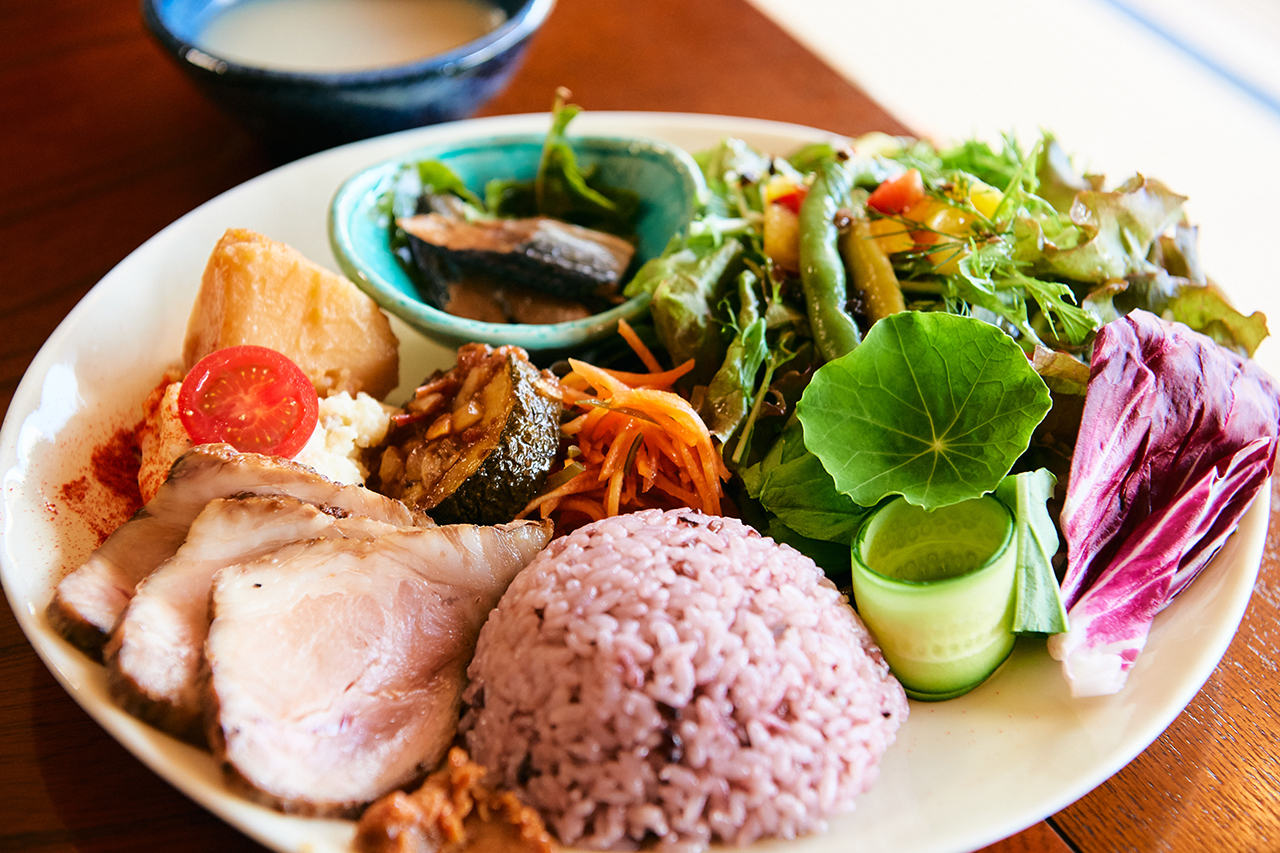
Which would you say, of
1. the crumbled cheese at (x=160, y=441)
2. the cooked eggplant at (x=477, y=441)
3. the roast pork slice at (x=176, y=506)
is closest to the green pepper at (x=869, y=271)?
the cooked eggplant at (x=477, y=441)

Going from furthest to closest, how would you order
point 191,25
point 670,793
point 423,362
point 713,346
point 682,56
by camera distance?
point 682,56 < point 191,25 < point 423,362 < point 713,346 < point 670,793

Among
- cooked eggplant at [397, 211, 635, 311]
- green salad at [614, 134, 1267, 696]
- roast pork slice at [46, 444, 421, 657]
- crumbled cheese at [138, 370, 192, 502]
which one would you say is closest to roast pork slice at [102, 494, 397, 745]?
roast pork slice at [46, 444, 421, 657]

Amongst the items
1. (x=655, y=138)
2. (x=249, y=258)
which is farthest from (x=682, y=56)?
(x=249, y=258)

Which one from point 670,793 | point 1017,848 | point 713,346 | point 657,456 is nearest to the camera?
point 670,793

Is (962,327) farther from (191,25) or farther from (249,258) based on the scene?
(191,25)

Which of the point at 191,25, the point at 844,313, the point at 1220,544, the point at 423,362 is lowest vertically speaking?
the point at 423,362
